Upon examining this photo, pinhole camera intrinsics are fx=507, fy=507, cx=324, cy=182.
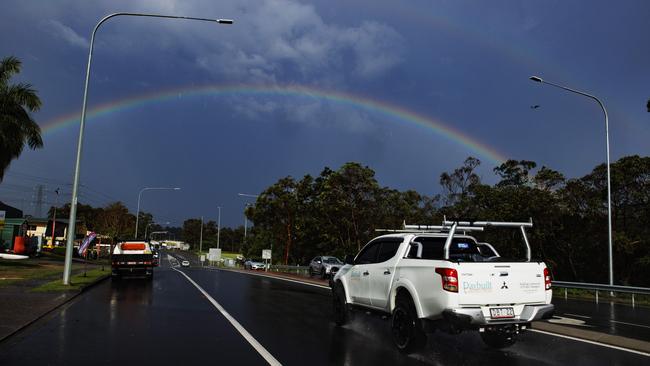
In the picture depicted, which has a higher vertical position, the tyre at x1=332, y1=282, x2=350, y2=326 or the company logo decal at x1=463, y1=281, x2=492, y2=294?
the company logo decal at x1=463, y1=281, x2=492, y2=294

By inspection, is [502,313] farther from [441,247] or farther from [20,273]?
[20,273]

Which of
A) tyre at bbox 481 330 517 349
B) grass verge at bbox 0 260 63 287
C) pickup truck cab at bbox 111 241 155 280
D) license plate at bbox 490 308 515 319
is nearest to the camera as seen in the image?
license plate at bbox 490 308 515 319

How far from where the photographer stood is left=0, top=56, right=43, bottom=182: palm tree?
98.9ft

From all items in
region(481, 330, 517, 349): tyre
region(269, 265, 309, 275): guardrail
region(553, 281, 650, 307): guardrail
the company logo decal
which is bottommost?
region(269, 265, 309, 275): guardrail

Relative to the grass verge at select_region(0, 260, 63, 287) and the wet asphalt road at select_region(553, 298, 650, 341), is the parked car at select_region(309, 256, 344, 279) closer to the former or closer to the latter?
the grass verge at select_region(0, 260, 63, 287)

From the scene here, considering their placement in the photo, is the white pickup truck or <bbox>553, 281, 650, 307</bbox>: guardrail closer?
the white pickup truck

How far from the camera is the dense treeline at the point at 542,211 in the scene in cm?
3578

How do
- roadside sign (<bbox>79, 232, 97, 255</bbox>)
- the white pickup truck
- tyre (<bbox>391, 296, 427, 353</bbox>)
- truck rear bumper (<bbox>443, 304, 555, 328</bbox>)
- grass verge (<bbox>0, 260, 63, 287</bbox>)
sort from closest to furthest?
1. truck rear bumper (<bbox>443, 304, 555, 328</bbox>)
2. the white pickup truck
3. tyre (<bbox>391, 296, 427, 353</bbox>)
4. grass verge (<bbox>0, 260, 63, 287</bbox>)
5. roadside sign (<bbox>79, 232, 97, 255</bbox>)

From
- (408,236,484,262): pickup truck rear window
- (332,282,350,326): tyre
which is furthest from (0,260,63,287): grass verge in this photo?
(408,236,484,262): pickup truck rear window

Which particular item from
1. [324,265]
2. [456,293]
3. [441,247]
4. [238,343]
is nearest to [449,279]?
[456,293]

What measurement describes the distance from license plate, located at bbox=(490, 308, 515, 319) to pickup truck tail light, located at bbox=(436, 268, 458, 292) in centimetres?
68

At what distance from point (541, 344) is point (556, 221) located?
3150 cm

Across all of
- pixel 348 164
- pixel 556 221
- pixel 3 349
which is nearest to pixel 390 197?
pixel 348 164

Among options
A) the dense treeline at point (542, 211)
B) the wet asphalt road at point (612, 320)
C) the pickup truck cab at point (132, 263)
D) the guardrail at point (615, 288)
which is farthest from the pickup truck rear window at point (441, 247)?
the dense treeline at point (542, 211)
